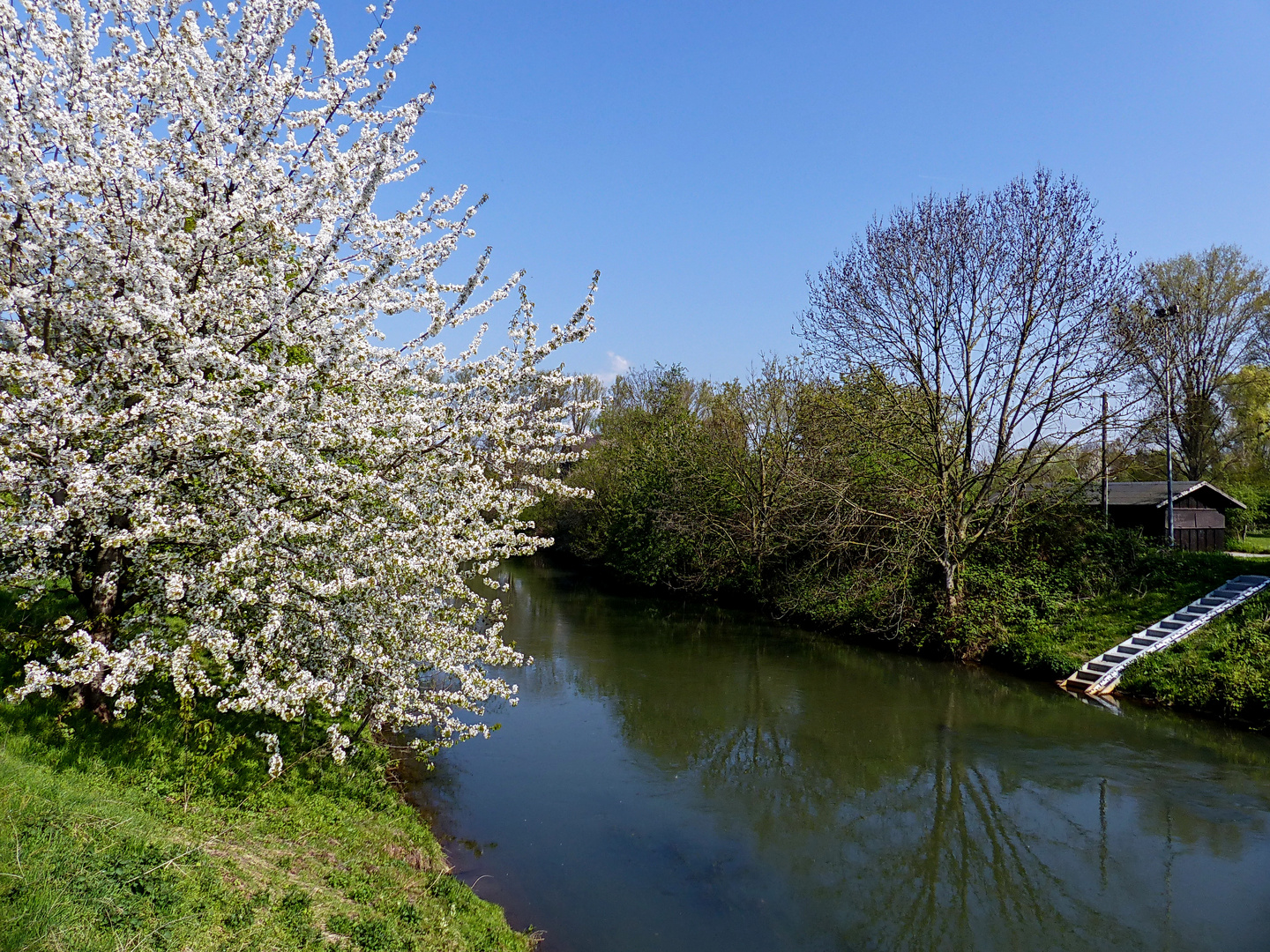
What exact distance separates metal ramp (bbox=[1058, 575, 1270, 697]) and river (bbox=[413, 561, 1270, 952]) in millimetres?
805

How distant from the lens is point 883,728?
13.3 metres

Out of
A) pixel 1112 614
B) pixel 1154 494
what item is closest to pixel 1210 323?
pixel 1154 494

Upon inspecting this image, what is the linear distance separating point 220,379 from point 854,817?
28.9ft

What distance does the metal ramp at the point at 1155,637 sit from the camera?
1531 centimetres

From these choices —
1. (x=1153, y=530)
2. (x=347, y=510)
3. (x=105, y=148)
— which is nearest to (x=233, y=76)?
(x=105, y=148)

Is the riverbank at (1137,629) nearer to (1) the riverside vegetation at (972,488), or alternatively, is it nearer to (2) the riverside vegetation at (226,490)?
(1) the riverside vegetation at (972,488)

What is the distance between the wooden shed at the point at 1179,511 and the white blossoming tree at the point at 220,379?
1991cm

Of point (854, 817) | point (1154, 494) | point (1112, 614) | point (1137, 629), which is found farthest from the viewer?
point (1154, 494)

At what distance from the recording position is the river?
24.8 feet

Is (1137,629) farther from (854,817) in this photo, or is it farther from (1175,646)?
(854,817)

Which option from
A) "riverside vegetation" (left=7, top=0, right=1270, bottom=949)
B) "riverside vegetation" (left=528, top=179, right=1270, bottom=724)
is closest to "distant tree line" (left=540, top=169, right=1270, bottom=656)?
"riverside vegetation" (left=528, top=179, right=1270, bottom=724)

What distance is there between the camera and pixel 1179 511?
20.9 meters

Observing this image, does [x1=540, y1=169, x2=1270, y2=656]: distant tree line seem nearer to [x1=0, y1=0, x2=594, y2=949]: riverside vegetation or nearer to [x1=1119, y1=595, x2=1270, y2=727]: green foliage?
[x1=1119, y1=595, x2=1270, y2=727]: green foliage

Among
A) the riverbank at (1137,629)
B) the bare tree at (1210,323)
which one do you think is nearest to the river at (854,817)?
the riverbank at (1137,629)
